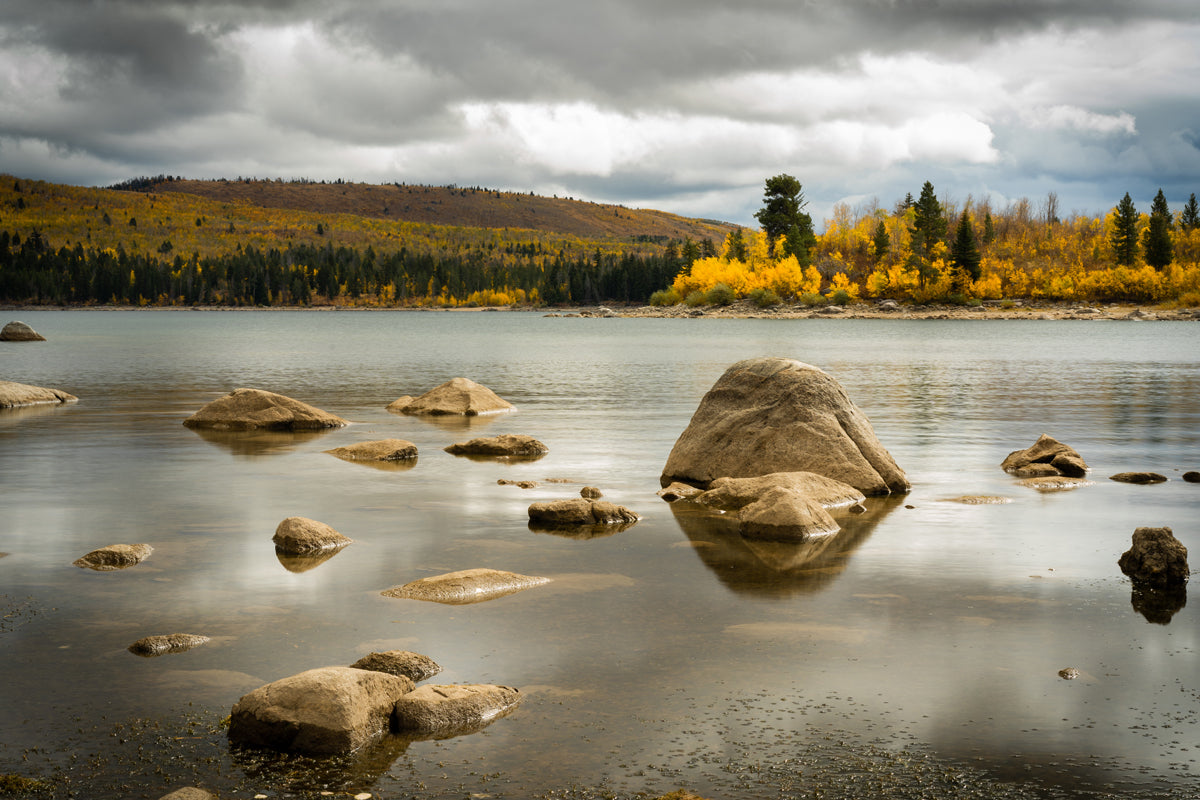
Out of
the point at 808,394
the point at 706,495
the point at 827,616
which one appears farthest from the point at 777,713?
the point at 808,394

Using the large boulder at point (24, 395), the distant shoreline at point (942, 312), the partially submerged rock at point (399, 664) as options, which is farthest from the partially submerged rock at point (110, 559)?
the distant shoreline at point (942, 312)

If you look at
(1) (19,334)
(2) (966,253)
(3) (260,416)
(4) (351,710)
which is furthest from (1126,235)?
(4) (351,710)

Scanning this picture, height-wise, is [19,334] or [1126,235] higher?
[1126,235]

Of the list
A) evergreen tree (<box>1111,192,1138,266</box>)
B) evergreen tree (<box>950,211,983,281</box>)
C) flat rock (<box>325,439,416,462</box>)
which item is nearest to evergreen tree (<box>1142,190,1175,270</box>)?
evergreen tree (<box>1111,192,1138,266</box>)

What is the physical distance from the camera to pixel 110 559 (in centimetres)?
1101

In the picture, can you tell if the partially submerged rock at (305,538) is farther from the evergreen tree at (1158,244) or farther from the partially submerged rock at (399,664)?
the evergreen tree at (1158,244)

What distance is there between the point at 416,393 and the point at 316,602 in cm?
2793

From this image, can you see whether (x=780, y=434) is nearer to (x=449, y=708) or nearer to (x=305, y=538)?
(x=305, y=538)

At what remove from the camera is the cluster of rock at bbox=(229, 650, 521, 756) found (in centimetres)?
643

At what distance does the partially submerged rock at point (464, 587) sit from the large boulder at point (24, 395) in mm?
23951

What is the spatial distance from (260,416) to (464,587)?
15647 millimetres

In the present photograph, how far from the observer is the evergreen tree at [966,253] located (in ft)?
505

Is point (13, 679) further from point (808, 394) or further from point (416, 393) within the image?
point (416, 393)

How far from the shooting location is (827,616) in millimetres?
9344
